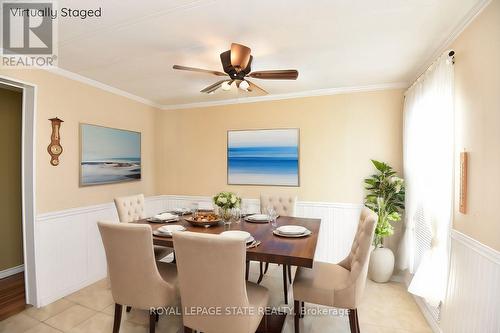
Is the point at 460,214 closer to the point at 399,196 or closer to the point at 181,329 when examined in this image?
the point at 399,196

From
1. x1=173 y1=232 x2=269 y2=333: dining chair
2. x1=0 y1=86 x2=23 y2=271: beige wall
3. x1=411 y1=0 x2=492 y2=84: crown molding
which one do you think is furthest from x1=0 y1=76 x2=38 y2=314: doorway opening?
x1=411 y1=0 x2=492 y2=84: crown molding

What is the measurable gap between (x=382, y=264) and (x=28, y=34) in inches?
170

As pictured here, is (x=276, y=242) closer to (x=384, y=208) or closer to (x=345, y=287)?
(x=345, y=287)

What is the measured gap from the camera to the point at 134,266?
5.94 ft

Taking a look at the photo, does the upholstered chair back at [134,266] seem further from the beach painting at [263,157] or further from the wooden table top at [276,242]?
the beach painting at [263,157]

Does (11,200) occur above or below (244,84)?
below

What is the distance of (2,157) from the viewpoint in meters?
3.20

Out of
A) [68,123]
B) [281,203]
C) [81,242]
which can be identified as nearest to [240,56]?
[281,203]

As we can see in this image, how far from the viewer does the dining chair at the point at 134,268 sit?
1.75 m

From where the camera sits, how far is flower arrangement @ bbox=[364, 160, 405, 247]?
3061 mm

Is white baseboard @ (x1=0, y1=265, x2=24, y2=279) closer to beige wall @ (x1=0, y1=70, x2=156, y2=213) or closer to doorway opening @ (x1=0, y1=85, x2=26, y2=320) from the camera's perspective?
doorway opening @ (x1=0, y1=85, x2=26, y2=320)

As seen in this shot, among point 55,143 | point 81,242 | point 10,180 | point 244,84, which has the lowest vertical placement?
point 81,242

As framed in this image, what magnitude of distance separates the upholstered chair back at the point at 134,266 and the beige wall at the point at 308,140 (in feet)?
7.66

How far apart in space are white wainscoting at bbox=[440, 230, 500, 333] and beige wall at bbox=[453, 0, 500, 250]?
0.09 m
